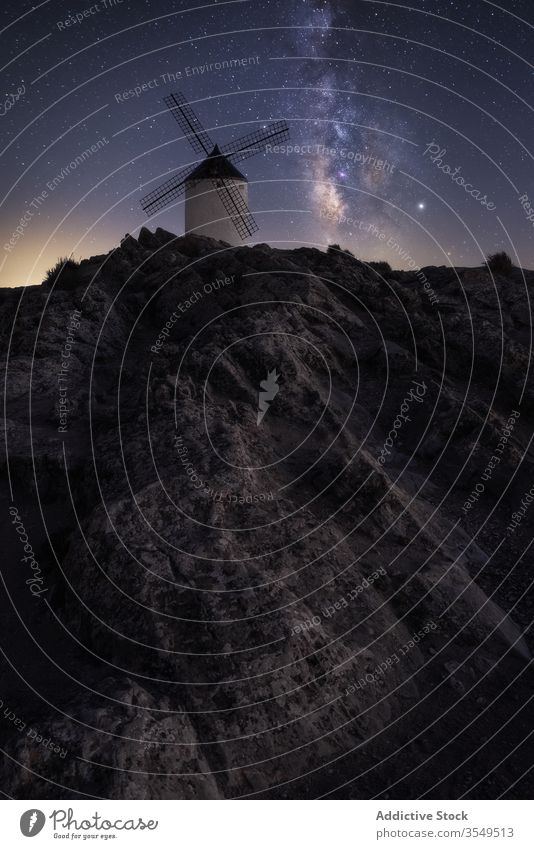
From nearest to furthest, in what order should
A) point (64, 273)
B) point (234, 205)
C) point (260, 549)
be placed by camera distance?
point (260, 549), point (64, 273), point (234, 205)

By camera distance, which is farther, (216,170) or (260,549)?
(216,170)

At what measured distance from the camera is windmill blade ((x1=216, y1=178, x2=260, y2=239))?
4869cm

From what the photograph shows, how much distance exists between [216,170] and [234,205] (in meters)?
3.90

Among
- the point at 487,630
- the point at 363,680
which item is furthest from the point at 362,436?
the point at 363,680

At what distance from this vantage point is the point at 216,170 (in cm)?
4959

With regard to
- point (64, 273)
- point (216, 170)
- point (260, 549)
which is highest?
point (216, 170)

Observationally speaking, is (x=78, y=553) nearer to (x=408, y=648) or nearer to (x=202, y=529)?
(x=202, y=529)

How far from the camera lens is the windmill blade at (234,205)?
160 feet

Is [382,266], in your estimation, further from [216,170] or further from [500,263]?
[216,170]

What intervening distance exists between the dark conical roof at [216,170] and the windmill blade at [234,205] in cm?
78

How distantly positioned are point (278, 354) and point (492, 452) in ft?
32.5

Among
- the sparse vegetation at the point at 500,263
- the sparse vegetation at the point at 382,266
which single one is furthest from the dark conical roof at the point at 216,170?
the sparse vegetation at the point at 500,263

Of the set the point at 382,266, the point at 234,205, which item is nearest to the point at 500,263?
the point at 382,266

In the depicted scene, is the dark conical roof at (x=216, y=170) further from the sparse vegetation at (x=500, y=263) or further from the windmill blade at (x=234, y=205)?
the sparse vegetation at (x=500, y=263)
